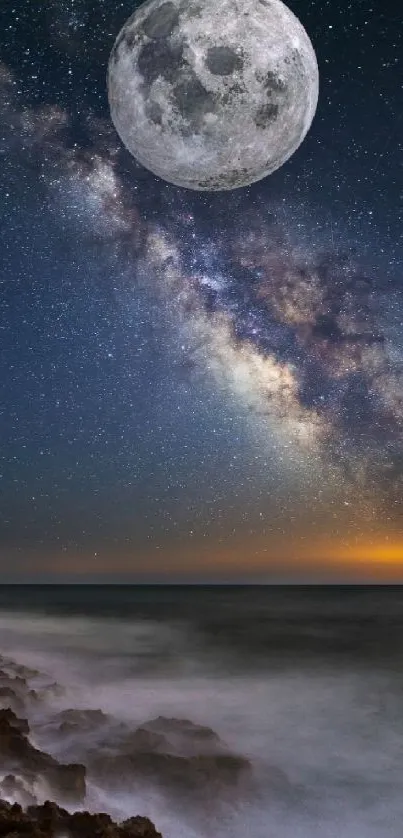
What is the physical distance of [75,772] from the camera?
11438mm

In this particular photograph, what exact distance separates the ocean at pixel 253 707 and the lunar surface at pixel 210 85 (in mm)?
11216

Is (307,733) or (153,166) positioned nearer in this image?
(153,166)

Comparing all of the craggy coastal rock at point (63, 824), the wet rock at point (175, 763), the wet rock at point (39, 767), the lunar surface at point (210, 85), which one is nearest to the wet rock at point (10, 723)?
the wet rock at point (39, 767)

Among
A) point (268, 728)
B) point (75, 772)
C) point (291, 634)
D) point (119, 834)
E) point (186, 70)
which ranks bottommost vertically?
point (291, 634)

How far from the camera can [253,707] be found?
26.5 meters

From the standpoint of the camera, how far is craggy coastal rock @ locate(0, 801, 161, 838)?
303 inches

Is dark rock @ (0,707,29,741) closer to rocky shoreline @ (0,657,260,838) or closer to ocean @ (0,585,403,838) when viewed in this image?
rocky shoreline @ (0,657,260,838)

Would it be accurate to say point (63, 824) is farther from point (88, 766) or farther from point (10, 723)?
point (88, 766)

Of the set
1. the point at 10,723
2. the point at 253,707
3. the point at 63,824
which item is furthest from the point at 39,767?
the point at 253,707

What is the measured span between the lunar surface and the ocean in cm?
1122

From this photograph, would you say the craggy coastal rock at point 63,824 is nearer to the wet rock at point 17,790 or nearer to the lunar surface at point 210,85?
the wet rock at point 17,790

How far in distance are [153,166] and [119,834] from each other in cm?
831

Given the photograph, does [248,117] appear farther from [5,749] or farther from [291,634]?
[291,634]

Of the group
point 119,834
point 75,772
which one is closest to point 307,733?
point 75,772
